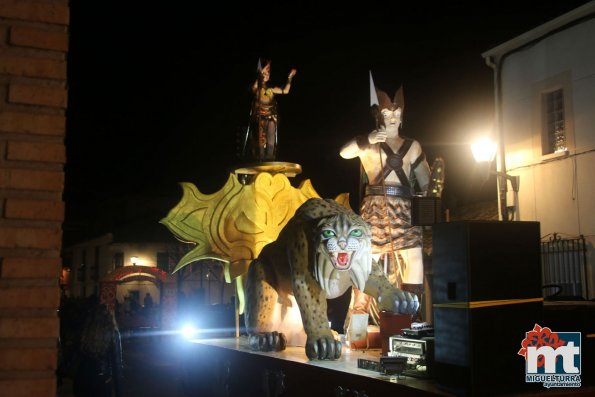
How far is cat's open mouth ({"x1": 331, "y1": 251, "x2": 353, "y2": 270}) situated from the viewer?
568 centimetres

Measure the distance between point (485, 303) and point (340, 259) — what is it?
2034 millimetres

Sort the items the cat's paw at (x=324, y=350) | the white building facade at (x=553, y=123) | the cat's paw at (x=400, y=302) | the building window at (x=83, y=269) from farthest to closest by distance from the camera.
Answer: the building window at (x=83, y=269) < the white building facade at (x=553, y=123) < the cat's paw at (x=400, y=302) < the cat's paw at (x=324, y=350)

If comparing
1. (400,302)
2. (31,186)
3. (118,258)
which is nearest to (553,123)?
(400,302)

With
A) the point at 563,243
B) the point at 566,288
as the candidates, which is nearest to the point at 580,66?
the point at 563,243

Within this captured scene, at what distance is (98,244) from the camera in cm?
3509

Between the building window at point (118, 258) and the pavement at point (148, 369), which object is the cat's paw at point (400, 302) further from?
the building window at point (118, 258)

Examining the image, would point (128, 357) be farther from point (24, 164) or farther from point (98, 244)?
point (98, 244)

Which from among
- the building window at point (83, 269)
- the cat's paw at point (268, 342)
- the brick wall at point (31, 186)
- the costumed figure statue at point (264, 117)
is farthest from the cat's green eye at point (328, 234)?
the building window at point (83, 269)

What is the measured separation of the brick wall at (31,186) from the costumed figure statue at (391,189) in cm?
435

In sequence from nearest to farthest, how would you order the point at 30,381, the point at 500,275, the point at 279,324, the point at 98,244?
the point at 30,381 → the point at 500,275 → the point at 279,324 → the point at 98,244

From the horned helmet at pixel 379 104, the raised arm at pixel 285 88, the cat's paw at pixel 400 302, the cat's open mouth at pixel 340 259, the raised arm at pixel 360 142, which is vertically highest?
the raised arm at pixel 285 88

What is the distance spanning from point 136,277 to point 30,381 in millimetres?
18588

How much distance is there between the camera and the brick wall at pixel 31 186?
2432mm

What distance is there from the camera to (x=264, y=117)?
799cm
